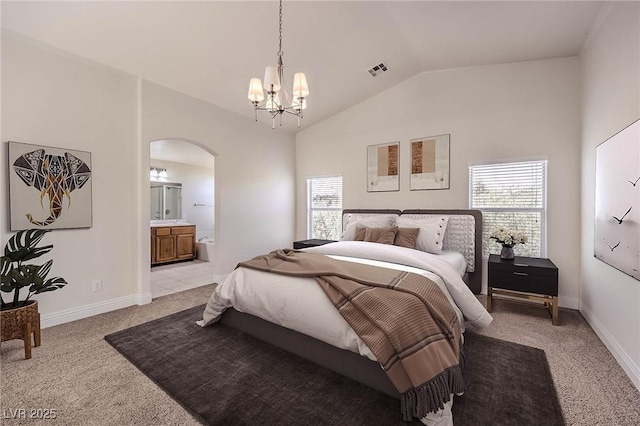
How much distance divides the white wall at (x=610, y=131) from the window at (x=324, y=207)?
3.31 m

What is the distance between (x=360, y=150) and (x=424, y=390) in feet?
12.9

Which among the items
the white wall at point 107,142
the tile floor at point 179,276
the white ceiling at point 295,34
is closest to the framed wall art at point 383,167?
the white ceiling at point 295,34

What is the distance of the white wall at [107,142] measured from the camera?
2701 millimetres

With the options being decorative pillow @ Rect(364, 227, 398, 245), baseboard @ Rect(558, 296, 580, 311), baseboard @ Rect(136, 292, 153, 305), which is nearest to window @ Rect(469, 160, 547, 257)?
baseboard @ Rect(558, 296, 580, 311)

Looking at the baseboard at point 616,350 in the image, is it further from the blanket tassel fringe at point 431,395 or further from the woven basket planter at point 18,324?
the woven basket planter at point 18,324

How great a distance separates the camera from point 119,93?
10.9 ft

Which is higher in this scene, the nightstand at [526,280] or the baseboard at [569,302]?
the nightstand at [526,280]

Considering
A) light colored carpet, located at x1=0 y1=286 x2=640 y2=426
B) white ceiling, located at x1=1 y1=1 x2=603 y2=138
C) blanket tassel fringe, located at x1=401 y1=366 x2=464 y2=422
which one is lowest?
light colored carpet, located at x1=0 y1=286 x2=640 y2=426

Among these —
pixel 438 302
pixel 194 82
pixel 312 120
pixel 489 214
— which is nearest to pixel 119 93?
pixel 194 82

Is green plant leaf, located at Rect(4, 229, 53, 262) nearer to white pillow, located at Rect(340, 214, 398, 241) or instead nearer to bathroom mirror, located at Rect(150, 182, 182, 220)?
white pillow, located at Rect(340, 214, 398, 241)

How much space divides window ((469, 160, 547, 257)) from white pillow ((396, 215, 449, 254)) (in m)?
0.59

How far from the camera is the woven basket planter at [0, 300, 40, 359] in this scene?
2.20 metres

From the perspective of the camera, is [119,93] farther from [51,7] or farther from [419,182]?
[419,182]

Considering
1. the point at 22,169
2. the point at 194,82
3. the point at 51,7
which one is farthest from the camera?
the point at 194,82
